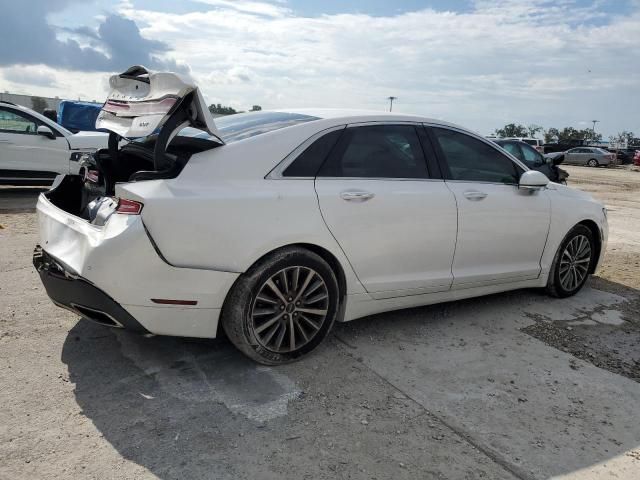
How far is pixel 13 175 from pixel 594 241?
9479 mm

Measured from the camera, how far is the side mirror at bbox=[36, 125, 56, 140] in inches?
394

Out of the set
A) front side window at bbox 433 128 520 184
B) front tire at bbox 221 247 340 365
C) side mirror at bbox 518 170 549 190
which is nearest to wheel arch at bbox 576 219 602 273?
side mirror at bbox 518 170 549 190

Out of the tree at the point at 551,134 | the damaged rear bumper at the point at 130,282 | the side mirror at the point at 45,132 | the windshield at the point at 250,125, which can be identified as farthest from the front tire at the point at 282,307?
the tree at the point at 551,134

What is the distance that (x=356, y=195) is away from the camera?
359cm

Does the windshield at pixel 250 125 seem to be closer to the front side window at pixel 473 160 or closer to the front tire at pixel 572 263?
the front side window at pixel 473 160

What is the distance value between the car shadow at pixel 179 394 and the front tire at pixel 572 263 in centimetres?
184

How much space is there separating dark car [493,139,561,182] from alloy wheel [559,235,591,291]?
662cm

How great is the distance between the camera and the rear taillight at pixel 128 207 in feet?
9.61

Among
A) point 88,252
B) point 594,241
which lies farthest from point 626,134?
point 88,252

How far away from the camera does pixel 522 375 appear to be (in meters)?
3.59

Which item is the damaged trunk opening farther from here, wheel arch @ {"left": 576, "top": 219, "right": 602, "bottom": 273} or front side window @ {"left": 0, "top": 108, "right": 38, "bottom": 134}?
front side window @ {"left": 0, "top": 108, "right": 38, "bottom": 134}

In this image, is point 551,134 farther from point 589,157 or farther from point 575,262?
point 575,262

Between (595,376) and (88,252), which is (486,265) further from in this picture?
(88,252)

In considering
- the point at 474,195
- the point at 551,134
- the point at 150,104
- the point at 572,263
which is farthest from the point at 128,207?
the point at 551,134
